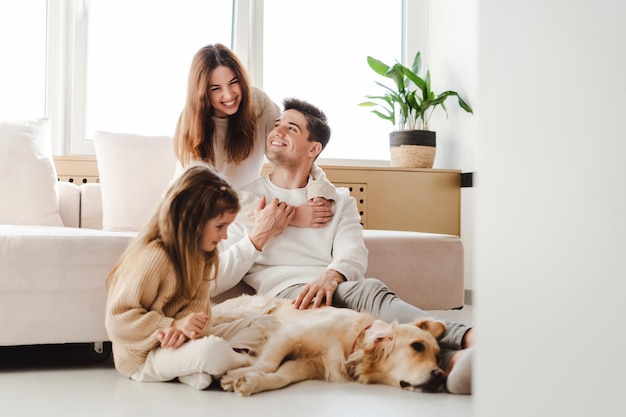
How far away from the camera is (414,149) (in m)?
3.26

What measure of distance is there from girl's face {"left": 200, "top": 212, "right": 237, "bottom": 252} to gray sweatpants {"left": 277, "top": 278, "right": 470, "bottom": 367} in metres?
0.29

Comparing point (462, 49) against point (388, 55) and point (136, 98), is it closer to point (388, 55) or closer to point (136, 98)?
point (388, 55)

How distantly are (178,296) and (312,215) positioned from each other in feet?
1.52

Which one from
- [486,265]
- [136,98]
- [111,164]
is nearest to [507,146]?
[486,265]

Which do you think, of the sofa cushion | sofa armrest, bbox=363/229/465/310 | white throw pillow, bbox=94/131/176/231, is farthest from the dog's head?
white throw pillow, bbox=94/131/176/231

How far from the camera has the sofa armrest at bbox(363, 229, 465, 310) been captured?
2.07m

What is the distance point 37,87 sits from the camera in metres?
3.17

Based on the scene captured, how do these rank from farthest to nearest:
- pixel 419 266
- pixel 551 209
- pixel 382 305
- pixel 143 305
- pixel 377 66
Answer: pixel 377 66 → pixel 419 266 → pixel 382 305 → pixel 143 305 → pixel 551 209

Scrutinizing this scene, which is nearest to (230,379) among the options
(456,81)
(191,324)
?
(191,324)

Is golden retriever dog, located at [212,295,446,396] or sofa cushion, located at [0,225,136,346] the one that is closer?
golden retriever dog, located at [212,295,446,396]

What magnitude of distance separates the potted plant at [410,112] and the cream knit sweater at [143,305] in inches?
75.9

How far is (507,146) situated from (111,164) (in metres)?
2.40

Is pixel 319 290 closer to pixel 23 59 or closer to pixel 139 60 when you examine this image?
pixel 139 60

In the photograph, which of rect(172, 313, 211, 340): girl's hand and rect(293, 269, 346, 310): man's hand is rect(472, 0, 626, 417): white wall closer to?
rect(172, 313, 211, 340): girl's hand
